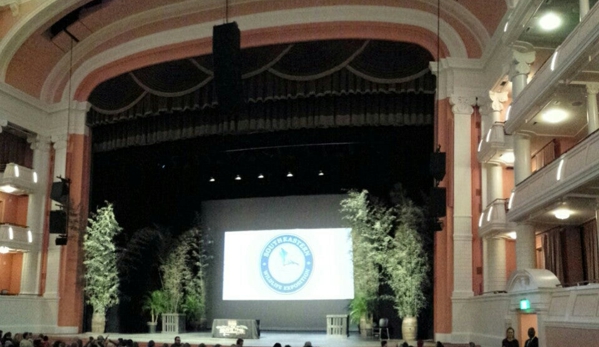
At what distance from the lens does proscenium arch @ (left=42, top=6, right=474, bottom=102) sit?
16031 mm

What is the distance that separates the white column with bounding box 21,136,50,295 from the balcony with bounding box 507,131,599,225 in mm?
12428

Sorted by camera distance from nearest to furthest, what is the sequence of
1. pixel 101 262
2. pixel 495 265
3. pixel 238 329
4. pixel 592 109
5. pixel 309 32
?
1. pixel 592 109
2. pixel 495 265
3. pixel 309 32
4. pixel 238 329
5. pixel 101 262

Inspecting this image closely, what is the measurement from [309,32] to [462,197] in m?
5.35

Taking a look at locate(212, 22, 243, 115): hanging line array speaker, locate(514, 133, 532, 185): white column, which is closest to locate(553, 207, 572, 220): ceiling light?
locate(514, 133, 532, 185): white column

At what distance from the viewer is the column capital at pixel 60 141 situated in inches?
754

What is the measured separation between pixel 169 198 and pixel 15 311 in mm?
6057

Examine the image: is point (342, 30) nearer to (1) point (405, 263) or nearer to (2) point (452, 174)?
(2) point (452, 174)

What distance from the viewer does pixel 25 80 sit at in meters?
18.8

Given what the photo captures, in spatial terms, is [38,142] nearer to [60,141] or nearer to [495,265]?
[60,141]

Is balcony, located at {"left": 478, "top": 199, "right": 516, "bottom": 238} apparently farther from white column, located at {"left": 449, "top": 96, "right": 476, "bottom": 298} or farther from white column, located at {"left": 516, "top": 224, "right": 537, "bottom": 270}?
white column, located at {"left": 449, "top": 96, "right": 476, "bottom": 298}

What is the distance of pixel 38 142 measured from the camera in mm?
19297

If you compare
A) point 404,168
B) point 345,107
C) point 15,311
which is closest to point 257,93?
point 345,107

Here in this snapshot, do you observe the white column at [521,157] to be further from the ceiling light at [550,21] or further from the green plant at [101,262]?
the green plant at [101,262]

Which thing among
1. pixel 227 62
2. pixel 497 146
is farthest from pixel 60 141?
A: pixel 497 146
